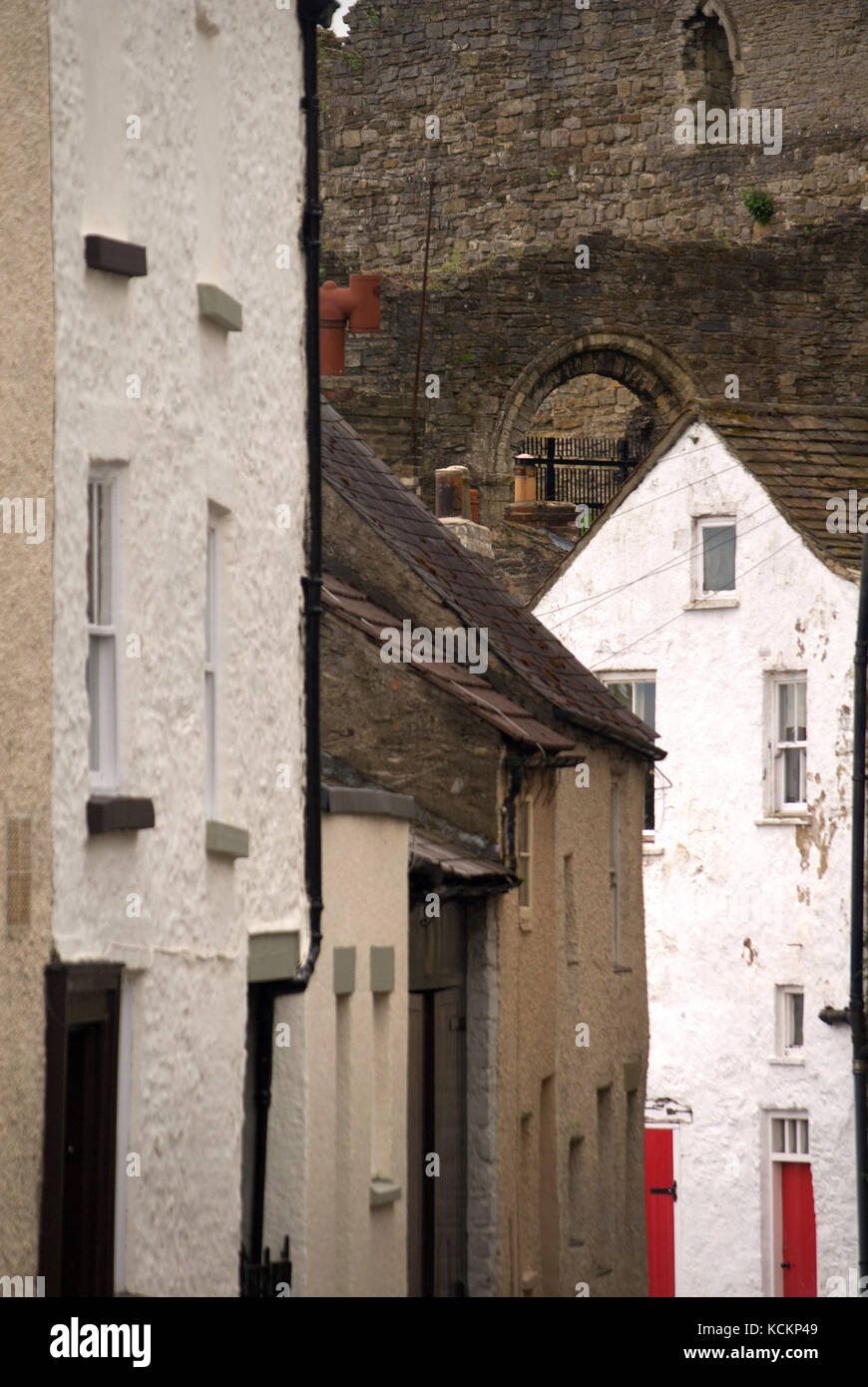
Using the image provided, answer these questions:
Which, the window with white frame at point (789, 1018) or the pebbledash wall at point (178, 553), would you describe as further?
the window with white frame at point (789, 1018)

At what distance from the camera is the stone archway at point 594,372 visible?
3238cm

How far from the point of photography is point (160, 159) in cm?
1025

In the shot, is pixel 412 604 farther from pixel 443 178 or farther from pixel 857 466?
pixel 443 178

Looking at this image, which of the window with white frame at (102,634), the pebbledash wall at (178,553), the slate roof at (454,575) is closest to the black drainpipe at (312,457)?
the pebbledash wall at (178,553)

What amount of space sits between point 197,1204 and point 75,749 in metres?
2.26

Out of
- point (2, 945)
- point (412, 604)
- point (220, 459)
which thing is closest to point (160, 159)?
point (220, 459)

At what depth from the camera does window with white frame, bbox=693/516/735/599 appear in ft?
84.6

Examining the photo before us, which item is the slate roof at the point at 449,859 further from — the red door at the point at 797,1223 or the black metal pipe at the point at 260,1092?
the red door at the point at 797,1223

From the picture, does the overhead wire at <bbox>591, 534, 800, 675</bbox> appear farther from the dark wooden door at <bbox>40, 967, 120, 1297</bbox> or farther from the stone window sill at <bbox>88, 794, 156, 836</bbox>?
the dark wooden door at <bbox>40, 967, 120, 1297</bbox>

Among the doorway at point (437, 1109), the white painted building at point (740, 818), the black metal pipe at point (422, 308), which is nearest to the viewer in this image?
the doorway at point (437, 1109)

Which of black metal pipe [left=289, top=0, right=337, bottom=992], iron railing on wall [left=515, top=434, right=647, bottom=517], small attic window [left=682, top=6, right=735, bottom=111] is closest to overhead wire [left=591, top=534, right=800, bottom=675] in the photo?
iron railing on wall [left=515, top=434, right=647, bottom=517]

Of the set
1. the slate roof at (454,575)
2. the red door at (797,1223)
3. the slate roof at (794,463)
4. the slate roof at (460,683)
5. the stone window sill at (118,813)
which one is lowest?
the red door at (797,1223)

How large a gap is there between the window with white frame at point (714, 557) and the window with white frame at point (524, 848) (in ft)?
30.5

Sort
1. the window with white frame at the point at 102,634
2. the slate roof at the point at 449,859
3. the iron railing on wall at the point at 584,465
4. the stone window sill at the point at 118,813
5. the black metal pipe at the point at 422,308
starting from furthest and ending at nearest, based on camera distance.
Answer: the iron railing on wall at the point at 584,465 → the black metal pipe at the point at 422,308 → the slate roof at the point at 449,859 → the window with white frame at the point at 102,634 → the stone window sill at the point at 118,813
